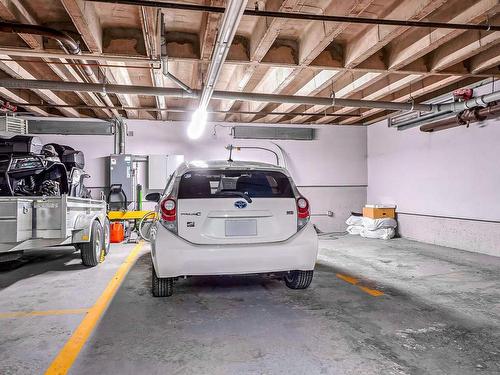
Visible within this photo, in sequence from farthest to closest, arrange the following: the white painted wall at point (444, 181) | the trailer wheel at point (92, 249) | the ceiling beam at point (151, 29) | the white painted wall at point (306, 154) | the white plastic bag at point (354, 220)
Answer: the white plastic bag at point (354, 220), the white painted wall at point (306, 154), the white painted wall at point (444, 181), the trailer wheel at point (92, 249), the ceiling beam at point (151, 29)

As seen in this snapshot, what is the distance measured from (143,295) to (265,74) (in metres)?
4.58

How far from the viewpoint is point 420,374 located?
2.12 m

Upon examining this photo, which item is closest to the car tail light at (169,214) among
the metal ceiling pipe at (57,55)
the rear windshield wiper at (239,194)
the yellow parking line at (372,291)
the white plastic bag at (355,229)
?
the rear windshield wiper at (239,194)

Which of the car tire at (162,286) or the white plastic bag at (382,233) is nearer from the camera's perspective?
the car tire at (162,286)

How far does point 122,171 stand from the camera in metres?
9.10

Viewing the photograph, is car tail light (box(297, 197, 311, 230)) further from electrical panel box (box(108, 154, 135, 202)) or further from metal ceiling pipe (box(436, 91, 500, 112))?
electrical panel box (box(108, 154, 135, 202))

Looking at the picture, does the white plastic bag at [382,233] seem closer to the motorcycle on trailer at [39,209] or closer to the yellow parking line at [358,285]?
→ the yellow parking line at [358,285]

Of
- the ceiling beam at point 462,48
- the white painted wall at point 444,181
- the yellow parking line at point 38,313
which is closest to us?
the yellow parking line at point 38,313

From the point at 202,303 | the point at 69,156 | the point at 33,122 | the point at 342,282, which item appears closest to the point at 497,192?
the point at 342,282


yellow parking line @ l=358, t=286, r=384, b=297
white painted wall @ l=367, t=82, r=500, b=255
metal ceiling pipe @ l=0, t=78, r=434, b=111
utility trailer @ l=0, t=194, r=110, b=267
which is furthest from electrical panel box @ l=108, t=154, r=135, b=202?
white painted wall @ l=367, t=82, r=500, b=255

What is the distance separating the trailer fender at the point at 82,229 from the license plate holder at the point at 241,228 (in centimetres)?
237

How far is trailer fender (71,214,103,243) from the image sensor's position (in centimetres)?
458

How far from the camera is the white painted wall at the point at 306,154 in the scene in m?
9.48

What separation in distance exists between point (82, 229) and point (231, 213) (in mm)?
2587
